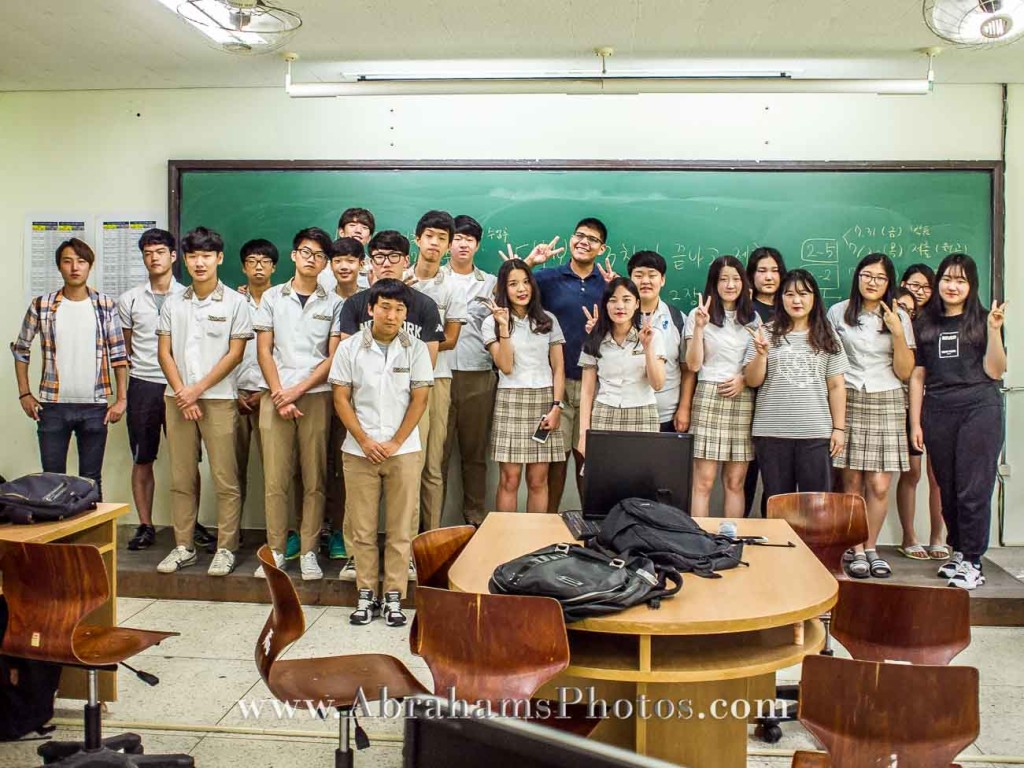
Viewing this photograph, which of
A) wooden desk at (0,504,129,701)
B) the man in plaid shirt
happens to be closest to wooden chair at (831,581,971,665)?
wooden desk at (0,504,129,701)

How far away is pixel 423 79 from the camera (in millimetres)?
4727

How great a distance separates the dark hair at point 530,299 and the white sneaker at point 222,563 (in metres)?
1.87

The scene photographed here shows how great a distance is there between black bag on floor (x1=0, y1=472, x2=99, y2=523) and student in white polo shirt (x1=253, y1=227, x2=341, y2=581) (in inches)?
53.8

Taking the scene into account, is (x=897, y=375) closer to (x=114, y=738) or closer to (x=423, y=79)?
(x=423, y=79)

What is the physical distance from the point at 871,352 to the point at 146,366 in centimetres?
382

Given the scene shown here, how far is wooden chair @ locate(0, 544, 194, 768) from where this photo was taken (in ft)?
8.30

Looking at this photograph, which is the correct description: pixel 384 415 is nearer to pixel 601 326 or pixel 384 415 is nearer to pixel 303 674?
pixel 601 326

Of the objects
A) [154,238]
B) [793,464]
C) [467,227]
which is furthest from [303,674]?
[154,238]

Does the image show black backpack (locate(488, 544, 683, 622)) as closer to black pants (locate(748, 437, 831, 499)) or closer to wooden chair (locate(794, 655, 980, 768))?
wooden chair (locate(794, 655, 980, 768))

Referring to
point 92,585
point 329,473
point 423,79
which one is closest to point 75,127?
point 423,79

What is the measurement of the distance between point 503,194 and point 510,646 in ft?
11.8

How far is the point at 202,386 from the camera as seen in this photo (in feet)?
14.8

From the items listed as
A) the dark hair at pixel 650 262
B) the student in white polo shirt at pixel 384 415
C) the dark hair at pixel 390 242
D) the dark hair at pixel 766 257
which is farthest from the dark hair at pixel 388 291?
the dark hair at pixel 766 257

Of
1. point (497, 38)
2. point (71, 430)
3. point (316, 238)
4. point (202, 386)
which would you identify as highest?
point (497, 38)
